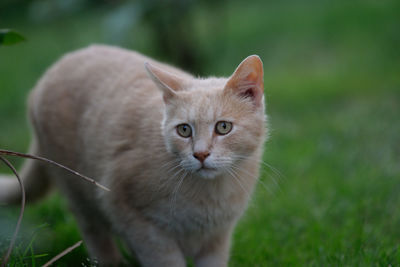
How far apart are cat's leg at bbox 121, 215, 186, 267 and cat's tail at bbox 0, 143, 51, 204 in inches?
48.5

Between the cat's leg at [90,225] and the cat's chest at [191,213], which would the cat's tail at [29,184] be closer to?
the cat's leg at [90,225]

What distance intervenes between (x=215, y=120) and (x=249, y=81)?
1.01 ft

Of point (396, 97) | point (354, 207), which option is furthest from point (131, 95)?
point (396, 97)

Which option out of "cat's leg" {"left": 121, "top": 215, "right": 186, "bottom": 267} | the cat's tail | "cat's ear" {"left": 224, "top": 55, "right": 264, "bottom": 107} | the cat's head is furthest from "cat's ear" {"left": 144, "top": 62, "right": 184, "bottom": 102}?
the cat's tail

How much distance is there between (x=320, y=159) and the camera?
4.83 metres

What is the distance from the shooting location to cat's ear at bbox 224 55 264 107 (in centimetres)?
263

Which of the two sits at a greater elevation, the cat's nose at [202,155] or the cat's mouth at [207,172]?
the cat's nose at [202,155]

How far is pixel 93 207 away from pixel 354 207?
2.05m

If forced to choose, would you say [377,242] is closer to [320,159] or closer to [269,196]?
[269,196]

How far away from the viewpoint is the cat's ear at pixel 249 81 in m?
2.63

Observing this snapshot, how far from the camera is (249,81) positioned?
8.92ft

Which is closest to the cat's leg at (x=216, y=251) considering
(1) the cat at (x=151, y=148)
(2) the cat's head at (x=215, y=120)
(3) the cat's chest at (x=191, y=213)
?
(1) the cat at (x=151, y=148)

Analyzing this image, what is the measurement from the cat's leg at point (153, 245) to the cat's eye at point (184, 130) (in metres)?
0.63

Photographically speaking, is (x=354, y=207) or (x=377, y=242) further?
(x=354, y=207)
